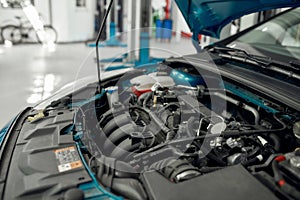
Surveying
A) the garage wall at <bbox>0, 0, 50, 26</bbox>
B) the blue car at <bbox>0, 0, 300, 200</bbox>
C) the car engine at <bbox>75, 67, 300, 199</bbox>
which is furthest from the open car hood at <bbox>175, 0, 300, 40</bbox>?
the garage wall at <bbox>0, 0, 50, 26</bbox>

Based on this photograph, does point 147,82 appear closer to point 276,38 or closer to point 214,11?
point 214,11

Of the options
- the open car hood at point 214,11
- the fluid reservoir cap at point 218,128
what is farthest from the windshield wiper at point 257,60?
the fluid reservoir cap at point 218,128

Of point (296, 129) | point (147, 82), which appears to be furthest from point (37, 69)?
point (296, 129)

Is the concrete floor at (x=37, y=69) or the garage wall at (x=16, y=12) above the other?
the garage wall at (x=16, y=12)

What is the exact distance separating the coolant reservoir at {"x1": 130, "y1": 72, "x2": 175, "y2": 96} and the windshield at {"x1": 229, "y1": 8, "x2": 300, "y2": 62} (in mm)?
574

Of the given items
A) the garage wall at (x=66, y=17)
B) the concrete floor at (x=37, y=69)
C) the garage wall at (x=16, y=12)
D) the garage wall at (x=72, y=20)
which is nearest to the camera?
the concrete floor at (x=37, y=69)

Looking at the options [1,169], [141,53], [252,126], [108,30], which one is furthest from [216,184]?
[108,30]

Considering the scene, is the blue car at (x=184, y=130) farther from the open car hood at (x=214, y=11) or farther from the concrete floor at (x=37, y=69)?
the concrete floor at (x=37, y=69)

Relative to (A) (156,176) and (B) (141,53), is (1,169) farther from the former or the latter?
(B) (141,53)

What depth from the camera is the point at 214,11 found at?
5.91ft

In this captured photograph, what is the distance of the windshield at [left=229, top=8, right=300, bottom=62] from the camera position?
5.95 ft

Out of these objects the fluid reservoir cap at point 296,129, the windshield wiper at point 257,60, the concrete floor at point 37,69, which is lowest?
the concrete floor at point 37,69

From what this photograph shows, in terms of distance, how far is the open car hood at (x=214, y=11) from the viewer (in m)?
1.54

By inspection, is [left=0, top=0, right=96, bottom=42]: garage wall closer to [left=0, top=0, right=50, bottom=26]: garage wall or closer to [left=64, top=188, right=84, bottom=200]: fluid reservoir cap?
[left=0, top=0, right=50, bottom=26]: garage wall
